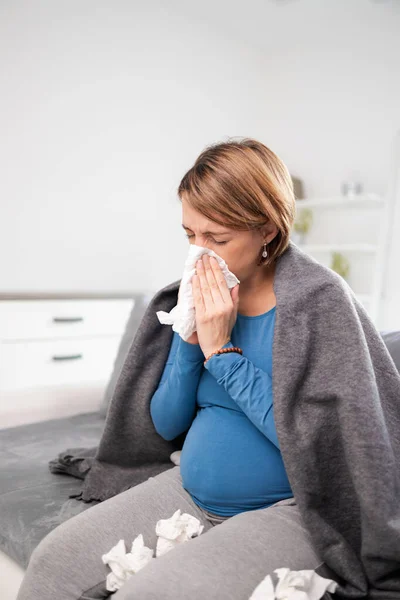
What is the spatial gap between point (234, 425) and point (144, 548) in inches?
11.2

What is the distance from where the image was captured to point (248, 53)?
4.12 metres

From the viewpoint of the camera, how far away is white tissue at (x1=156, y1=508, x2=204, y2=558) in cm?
111

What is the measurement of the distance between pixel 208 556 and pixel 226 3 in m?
3.39

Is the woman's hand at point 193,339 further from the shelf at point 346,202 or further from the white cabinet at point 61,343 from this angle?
the shelf at point 346,202

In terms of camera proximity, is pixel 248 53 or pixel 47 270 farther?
pixel 248 53

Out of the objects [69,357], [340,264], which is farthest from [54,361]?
[340,264]

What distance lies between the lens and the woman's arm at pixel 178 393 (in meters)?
Answer: 1.29

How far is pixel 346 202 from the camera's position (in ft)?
11.6

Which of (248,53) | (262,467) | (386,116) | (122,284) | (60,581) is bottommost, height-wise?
(122,284)

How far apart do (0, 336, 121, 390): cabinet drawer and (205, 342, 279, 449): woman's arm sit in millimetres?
1505

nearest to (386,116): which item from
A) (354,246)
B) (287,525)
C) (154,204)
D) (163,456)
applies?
(354,246)

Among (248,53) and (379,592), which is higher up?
(248,53)

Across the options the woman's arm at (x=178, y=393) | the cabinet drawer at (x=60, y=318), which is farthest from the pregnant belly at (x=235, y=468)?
the cabinet drawer at (x=60, y=318)

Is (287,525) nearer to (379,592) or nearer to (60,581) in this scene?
(379,592)
